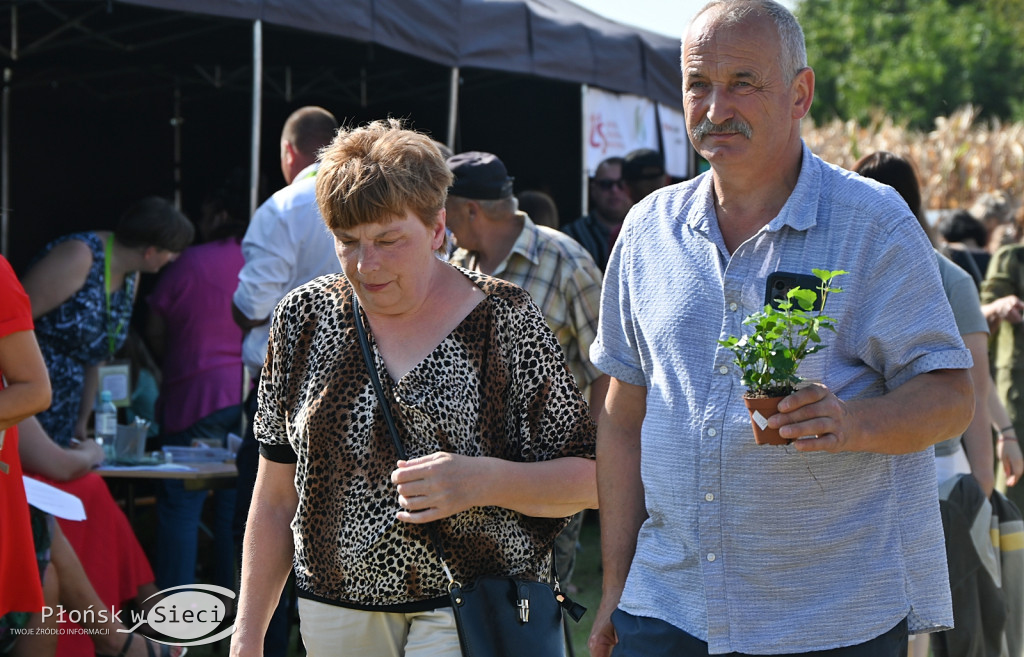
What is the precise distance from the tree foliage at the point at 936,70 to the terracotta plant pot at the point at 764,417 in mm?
36745

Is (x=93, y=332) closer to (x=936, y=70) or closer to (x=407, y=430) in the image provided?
(x=407, y=430)

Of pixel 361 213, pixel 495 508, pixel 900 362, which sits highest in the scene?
pixel 361 213

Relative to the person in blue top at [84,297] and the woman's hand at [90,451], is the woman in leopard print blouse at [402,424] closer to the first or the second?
the woman's hand at [90,451]

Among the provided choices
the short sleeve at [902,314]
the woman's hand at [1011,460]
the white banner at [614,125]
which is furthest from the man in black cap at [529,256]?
the white banner at [614,125]

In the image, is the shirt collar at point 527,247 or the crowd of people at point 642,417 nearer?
the crowd of people at point 642,417

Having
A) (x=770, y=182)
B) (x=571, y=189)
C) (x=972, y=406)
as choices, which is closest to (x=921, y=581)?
(x=972, y=406)

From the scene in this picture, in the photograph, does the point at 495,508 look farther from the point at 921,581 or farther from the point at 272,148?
the point at 272,148

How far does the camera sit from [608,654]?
98.0 inches

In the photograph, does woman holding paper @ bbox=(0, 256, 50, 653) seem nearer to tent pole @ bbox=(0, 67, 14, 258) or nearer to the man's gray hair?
the man's gray hair

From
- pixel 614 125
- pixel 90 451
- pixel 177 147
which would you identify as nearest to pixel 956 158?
pixel 614 125

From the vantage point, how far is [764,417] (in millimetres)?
1987

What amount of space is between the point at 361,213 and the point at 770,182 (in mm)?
867

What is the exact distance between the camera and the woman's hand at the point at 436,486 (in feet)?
7.97

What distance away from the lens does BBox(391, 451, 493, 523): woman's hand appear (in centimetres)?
243
